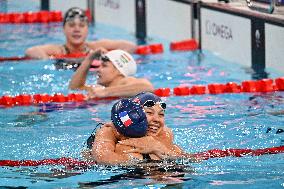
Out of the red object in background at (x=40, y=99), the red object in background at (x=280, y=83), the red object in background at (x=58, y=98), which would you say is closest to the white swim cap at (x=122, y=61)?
the red object in background at (x=58, y=98)

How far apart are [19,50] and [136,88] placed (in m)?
3.28

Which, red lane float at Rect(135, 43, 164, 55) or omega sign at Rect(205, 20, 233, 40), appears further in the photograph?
red lane float at Rect(135, 43, 164, 55)

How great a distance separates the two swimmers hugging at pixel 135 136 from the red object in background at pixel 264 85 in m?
2.71

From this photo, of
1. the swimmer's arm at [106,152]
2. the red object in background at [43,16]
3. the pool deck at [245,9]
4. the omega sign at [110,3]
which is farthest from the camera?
the red object in background at [43,16]

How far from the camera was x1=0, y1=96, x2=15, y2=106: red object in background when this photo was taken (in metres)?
8.30

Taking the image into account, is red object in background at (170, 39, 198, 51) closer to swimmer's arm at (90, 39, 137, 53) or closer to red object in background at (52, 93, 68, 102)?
swimmer's arm at (90, 39, 137, 53)

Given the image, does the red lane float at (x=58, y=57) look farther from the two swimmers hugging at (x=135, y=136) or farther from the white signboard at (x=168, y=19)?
the two swimmers hugging at (x=135, y=136)

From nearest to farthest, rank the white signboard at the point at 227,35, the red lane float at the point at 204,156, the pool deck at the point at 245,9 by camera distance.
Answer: the red lane float at the point at 204,156 → the pool deck at the point at 245,9 → the white signboard at the point at 227,35

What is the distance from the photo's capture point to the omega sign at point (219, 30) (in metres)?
10.2

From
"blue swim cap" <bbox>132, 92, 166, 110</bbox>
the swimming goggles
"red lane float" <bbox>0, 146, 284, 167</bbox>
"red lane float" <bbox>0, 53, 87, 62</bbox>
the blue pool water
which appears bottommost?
the blue pool water

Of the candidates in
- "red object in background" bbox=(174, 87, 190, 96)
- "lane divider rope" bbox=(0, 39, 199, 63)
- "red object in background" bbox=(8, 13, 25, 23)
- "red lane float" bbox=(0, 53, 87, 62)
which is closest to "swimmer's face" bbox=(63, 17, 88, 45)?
"red lane float" bbox=(0, 53, 87, 62)

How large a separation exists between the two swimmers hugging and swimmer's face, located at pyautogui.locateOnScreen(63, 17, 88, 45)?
434 cm

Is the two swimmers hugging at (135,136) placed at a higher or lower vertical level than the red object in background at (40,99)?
higher

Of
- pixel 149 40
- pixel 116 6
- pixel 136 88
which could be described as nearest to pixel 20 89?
pixel 136 88
